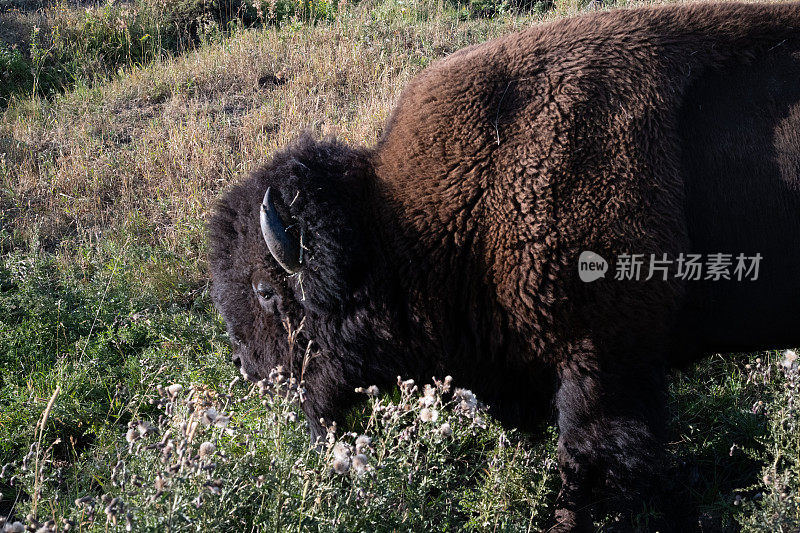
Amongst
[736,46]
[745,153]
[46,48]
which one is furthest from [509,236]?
[46,48]

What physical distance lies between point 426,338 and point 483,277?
406 mm

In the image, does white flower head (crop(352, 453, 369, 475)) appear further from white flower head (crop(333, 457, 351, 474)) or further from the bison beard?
the bison beard

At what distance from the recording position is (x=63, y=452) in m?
3.65

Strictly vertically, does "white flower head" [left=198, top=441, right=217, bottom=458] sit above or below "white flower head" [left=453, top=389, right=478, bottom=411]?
above

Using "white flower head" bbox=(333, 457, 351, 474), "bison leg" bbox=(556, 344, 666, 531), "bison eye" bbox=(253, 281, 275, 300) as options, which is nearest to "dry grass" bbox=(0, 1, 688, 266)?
"bison eye" bbox=(253, 281, 275, 300)

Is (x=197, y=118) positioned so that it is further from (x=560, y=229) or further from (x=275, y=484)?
(x=275, y=484)

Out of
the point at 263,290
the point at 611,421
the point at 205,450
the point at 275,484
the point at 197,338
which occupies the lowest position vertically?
the point at 197,338

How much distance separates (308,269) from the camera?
2.94 metres

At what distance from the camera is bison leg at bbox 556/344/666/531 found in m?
2.83

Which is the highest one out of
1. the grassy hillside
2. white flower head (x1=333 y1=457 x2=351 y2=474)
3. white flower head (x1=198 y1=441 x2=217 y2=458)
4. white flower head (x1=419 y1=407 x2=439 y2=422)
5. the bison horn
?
the bison horn

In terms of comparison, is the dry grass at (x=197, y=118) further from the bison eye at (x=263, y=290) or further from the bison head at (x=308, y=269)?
the bison eye at (x=263, y=290)

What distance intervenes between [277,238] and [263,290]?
34 cm

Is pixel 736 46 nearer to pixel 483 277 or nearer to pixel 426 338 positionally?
pixel 483 277

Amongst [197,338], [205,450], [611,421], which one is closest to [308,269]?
[205,450]
